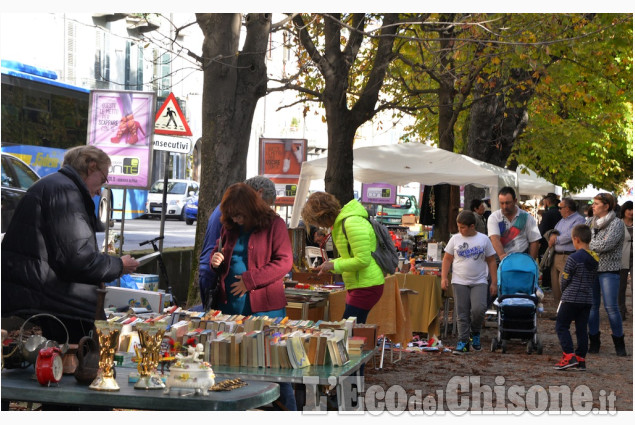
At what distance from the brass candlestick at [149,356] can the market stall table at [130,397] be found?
0.05 meters

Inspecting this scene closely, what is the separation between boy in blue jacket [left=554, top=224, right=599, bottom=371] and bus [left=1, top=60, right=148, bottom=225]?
14.2 metres

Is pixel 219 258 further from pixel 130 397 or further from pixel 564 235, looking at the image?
pixel 564 235

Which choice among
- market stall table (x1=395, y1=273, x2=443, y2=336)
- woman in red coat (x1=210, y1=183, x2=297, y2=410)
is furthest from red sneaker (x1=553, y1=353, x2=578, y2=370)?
woman in red coat (x1=210, y1=183, x2=297, y2=410)

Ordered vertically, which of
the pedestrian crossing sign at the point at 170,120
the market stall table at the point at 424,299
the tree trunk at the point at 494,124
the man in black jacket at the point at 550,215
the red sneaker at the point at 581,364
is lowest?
the red sneaker at the point at 581,364

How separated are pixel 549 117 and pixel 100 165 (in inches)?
866

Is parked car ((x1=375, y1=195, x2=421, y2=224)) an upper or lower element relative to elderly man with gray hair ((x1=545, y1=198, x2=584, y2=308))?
lower

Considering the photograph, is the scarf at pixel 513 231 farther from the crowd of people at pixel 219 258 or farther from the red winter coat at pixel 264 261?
the red winter coat at pixel 264 261

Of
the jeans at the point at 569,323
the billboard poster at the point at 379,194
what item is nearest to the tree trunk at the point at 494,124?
the billboard poster at the point at 379,194

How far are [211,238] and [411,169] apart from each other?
10138 millimetres

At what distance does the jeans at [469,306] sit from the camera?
464 inches

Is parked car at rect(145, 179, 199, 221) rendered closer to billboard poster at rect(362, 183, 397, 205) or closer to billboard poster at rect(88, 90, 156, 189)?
billboard poster at rect(362, 183, 397, 205)

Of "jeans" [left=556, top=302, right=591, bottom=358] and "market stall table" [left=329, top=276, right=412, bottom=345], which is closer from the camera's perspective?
"market stall table" [left=329, top=276, right=412, bottom=345]

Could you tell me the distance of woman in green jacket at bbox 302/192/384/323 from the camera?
8.21 m

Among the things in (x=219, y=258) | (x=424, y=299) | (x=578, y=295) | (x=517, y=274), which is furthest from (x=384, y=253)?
(x=424, y=299)
